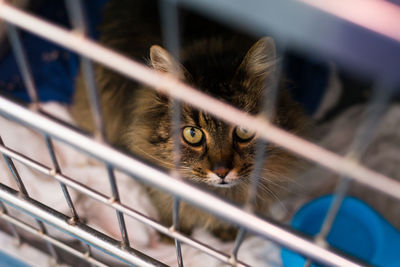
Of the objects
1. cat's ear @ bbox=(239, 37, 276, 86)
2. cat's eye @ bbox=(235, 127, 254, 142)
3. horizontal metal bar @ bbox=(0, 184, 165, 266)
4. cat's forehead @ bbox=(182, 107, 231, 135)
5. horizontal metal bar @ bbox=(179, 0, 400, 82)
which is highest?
cat's ear @ bbox=(239, 37, 276, 86)

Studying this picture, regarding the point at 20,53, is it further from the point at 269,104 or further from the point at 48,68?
the point at 48,68

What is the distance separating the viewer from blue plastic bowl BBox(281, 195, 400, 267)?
1.38 metres

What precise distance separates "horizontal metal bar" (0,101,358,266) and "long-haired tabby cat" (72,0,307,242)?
261 millimetres

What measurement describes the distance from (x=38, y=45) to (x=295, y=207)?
1250 mm

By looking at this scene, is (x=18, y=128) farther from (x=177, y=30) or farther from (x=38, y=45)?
(x=177, y=30)

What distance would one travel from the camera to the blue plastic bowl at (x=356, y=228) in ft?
4.52

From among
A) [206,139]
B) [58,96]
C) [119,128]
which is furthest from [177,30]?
[58,96]

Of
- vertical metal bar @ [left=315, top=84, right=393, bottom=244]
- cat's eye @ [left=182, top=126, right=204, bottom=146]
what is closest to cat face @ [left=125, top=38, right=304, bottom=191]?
cat's eye @ [left=182, top=126, right=204, bottom=146]

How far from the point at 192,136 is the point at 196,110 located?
80mm

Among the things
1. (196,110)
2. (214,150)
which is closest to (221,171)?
(214,150)

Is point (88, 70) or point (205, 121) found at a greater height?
point (205, 121)

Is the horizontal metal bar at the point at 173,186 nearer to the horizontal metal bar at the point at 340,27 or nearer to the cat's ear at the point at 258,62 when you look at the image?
the horizontal metal bar at the point at 340,27

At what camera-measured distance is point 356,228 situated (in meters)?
1.47

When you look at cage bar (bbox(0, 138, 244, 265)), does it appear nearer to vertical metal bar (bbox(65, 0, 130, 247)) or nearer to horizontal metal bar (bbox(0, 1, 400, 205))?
vertical metal bar (bbox(65, 0, 130, 247))
